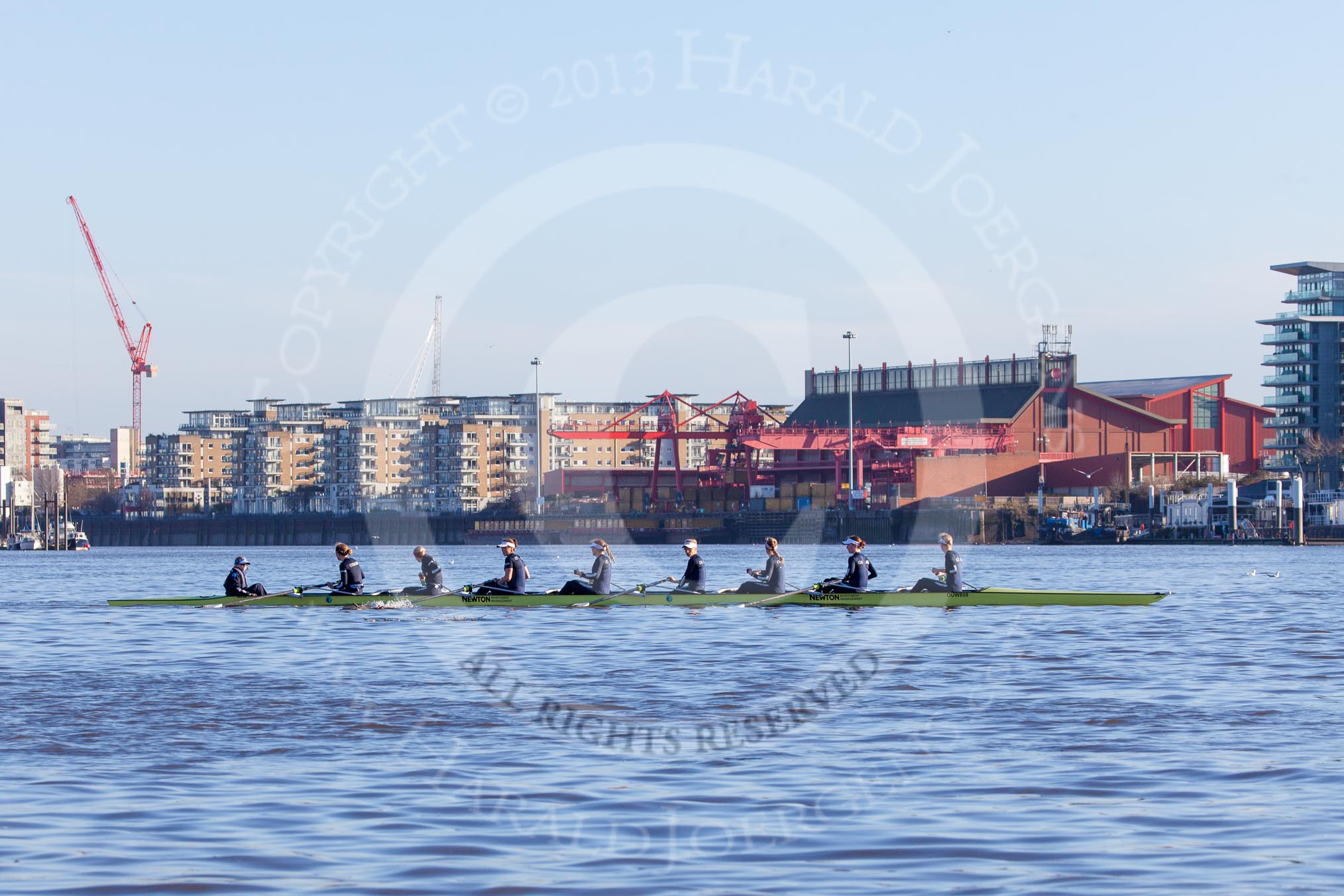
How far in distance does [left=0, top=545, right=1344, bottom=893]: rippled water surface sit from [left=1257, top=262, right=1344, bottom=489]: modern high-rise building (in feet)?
398

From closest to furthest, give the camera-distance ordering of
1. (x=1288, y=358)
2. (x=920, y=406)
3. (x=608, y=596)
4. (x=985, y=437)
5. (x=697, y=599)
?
(x=697, y=599)
(x=608, y=596)
(x=985, y=437)
(x=920, y=406)
(x=1288, y=358)

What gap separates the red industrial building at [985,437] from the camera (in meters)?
131

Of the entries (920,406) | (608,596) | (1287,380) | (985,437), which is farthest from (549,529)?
(608,596)

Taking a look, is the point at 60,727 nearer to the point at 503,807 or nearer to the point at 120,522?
the point at 503,807

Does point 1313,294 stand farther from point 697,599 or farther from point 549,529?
point 697,599

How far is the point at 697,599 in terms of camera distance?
34688mm

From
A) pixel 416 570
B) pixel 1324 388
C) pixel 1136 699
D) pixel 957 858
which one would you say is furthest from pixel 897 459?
pixel 957 858

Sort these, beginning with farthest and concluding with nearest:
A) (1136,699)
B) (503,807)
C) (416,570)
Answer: (416,570) < (1136,699) < (503,807)

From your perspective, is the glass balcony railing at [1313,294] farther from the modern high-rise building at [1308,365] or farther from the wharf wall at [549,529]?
the wharf wall at [549,529]

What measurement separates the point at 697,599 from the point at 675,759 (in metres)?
17.8

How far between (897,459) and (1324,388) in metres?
42.0

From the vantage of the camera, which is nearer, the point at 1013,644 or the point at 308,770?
the point at 308,770

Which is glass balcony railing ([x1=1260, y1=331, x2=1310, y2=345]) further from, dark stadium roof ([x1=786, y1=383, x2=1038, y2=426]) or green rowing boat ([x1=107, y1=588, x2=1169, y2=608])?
green rowing boat ([x1=107, y1=588, x2=1169, y2=608])

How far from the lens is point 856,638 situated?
31469 millimetres
